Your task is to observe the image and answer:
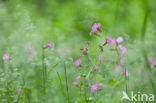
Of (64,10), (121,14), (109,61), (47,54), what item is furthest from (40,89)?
(64,10)

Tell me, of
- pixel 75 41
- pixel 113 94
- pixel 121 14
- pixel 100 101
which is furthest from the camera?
pixel 121 14

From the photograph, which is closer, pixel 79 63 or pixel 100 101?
pixel 79 63

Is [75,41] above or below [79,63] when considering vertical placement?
above

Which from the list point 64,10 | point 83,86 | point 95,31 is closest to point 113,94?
point 83,86

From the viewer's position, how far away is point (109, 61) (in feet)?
7.00

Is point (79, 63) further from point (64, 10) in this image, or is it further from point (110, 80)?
point (64, 10)

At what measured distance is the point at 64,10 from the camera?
6.78 m

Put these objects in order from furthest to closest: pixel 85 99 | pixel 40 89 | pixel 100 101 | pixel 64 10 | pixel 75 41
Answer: pixel 64 10 < pixel 75 41 < pixel 40 89 < pixel 100 101 < pixel 85 99

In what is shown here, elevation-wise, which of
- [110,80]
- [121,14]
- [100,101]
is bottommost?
[100,101]

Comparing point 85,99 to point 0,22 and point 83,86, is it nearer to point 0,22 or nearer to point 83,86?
point 83,86

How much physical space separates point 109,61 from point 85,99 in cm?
53

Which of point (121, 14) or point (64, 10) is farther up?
point (64, 10)

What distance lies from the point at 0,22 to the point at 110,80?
243 centimetres

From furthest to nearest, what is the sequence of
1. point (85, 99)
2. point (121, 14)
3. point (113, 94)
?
point (121, 14), point (113, 94), point (85, 99)
